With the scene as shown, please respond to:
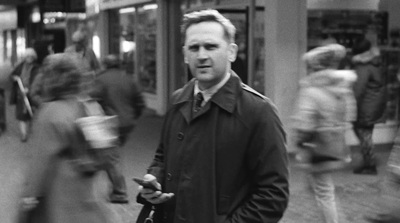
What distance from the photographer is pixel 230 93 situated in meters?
3.10

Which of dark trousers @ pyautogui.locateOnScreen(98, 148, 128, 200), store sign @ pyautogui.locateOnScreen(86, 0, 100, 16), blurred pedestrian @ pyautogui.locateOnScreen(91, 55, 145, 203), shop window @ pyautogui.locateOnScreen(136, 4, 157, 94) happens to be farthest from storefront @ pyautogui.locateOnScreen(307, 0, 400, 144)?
store sign @ pyautogui.locateOnScreen(86, 0, 100, 16)

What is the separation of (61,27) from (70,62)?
26.0m

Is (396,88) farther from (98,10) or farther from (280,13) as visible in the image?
(98,10)

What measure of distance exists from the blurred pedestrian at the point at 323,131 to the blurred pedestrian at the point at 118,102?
2.27 m

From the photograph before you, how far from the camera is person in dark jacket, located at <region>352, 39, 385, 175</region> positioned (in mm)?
9844

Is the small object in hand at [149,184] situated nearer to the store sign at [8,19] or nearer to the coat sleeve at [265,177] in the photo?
the coat sleeve at [265,177]

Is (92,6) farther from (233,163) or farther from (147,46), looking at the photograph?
(233,163)

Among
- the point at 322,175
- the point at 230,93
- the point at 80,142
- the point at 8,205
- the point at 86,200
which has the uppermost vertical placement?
the point at 230,93

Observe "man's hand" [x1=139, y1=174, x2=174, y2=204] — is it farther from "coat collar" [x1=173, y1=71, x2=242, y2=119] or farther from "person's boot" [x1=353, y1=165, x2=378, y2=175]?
"person's boot" [x1=353, y1=165, x2=378, y2=175]

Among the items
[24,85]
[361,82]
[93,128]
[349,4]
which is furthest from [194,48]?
[24,85]

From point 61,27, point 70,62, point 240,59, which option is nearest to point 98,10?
point 61,27

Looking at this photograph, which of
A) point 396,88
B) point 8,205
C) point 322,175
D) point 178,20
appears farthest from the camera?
point 178,20

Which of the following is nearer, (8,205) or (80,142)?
(80,142)

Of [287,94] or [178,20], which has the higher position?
[178,20]
